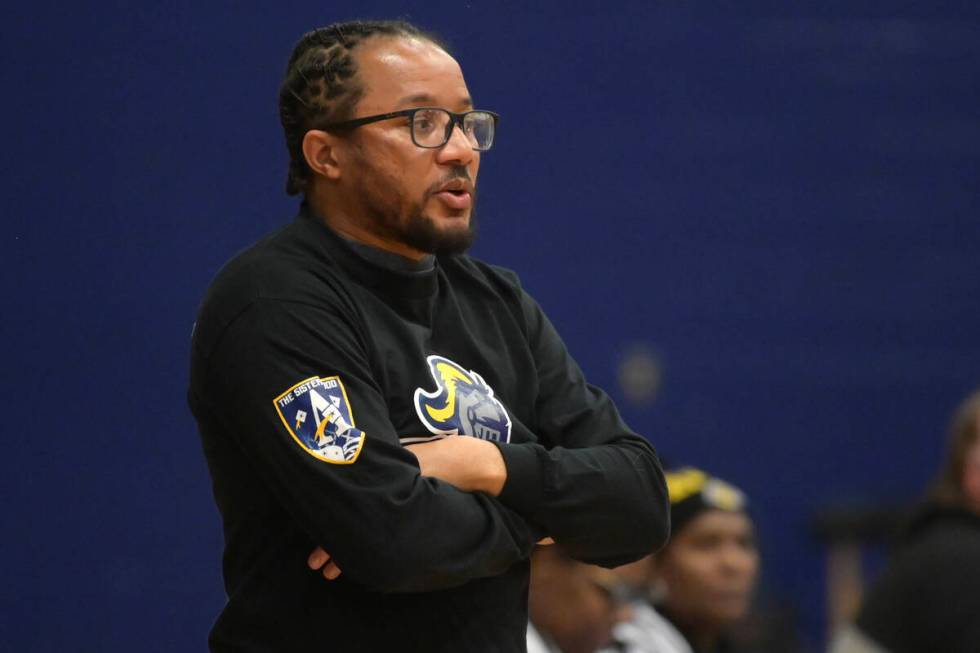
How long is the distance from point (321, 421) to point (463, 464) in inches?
9.4

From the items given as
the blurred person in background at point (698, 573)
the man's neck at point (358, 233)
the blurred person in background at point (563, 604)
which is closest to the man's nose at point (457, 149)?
the man's neck at point (358, 233)

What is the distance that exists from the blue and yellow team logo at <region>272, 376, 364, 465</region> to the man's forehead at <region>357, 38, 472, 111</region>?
51 cm

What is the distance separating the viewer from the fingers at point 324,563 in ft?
7.00

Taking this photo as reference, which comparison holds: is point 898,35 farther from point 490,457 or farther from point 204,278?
point 490,457

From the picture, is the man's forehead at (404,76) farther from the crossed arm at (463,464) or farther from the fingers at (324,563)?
the fingers at (324,563)

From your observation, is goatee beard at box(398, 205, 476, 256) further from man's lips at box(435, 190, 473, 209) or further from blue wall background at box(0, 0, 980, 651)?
blue wall background at box(0, 0, 980, 651)

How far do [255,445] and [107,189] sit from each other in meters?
2.94

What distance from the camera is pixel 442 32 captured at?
5234 mm

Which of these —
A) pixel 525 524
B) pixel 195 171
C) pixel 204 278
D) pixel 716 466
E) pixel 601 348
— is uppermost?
pixel 525 524

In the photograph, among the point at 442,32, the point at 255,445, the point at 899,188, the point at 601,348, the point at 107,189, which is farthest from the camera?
the point at 899,188

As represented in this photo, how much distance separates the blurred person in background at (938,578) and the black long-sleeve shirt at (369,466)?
173 cm

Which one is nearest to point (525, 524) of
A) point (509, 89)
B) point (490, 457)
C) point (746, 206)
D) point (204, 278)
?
point (490, 457)

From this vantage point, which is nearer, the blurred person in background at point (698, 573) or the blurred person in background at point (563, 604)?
Answer: the blurred person in background at point (563, 604)

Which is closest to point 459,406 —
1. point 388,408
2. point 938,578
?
point 388,408
